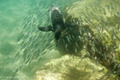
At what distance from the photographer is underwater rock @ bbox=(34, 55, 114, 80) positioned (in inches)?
139

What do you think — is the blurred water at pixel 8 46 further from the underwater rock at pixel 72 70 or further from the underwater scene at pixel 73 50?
the underwater rock at pixel 72 70

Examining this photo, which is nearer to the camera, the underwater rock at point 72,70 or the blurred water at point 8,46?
the underwater rock at point 72,70

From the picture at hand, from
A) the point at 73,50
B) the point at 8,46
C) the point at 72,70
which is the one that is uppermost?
the point at 72,70

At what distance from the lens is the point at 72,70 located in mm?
3844

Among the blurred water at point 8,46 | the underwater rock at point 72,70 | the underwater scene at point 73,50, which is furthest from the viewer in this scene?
the blurred water at point 8,46

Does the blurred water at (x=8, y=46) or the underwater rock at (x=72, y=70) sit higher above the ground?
the underwater rock at (x=72, y=70)

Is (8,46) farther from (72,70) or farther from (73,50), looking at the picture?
(72,70)

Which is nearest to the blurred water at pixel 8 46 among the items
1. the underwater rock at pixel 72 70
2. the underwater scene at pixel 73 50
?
the underwater scene at pixel 73 50

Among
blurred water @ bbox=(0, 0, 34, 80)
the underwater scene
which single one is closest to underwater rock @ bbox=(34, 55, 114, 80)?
the underwater scene

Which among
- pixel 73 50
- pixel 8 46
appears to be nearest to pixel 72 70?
pixel 73 50

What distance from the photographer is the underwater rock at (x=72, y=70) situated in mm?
3529

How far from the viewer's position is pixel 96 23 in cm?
501

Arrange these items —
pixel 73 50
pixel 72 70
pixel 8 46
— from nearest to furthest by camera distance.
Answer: pixel 72 70
pixel 73 50
pixel 8 46

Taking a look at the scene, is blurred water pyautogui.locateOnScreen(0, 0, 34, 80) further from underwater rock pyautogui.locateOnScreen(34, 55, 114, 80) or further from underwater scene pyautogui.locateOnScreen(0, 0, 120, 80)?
underwater rock pyautogui.locateOnScreen(34, 55, 114, 80)
